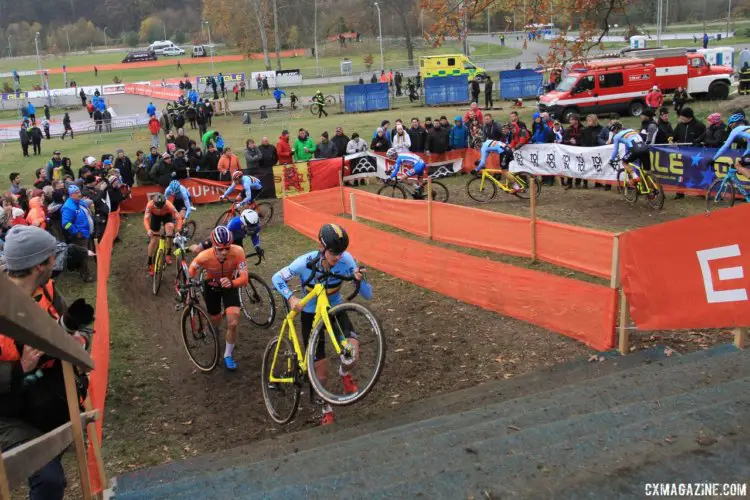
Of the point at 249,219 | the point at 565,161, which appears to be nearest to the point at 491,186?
the point at 565,161

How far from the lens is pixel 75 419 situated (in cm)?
382

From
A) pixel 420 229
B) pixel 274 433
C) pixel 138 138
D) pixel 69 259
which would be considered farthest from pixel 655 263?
pixel 138 138

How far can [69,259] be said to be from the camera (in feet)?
41.9

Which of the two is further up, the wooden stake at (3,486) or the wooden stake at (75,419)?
the wooden stake at (3,486)

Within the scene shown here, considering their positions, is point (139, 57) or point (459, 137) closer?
point (459, 137)

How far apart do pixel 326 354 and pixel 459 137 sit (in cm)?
1647

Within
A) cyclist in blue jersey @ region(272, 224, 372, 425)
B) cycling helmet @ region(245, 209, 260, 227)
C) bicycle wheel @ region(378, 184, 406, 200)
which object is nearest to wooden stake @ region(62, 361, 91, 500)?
cyclist in blue jersey @ region(272, 224, 372, 425)

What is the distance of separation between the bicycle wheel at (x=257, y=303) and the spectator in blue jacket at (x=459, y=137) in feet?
42.2

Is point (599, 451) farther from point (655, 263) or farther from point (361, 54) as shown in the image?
point (361, 54)

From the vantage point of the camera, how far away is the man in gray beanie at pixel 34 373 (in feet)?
11.8

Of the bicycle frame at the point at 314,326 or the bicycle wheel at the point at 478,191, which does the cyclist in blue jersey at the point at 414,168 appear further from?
the bicycle frame at the point at 314,326

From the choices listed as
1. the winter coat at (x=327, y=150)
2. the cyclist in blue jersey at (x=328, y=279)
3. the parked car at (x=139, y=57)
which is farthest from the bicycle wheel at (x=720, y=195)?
the parked car at (x=139, y=57)

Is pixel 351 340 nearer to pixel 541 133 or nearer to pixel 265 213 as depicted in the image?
pixel 265 213

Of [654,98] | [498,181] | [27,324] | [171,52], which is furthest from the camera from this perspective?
[171,52]
